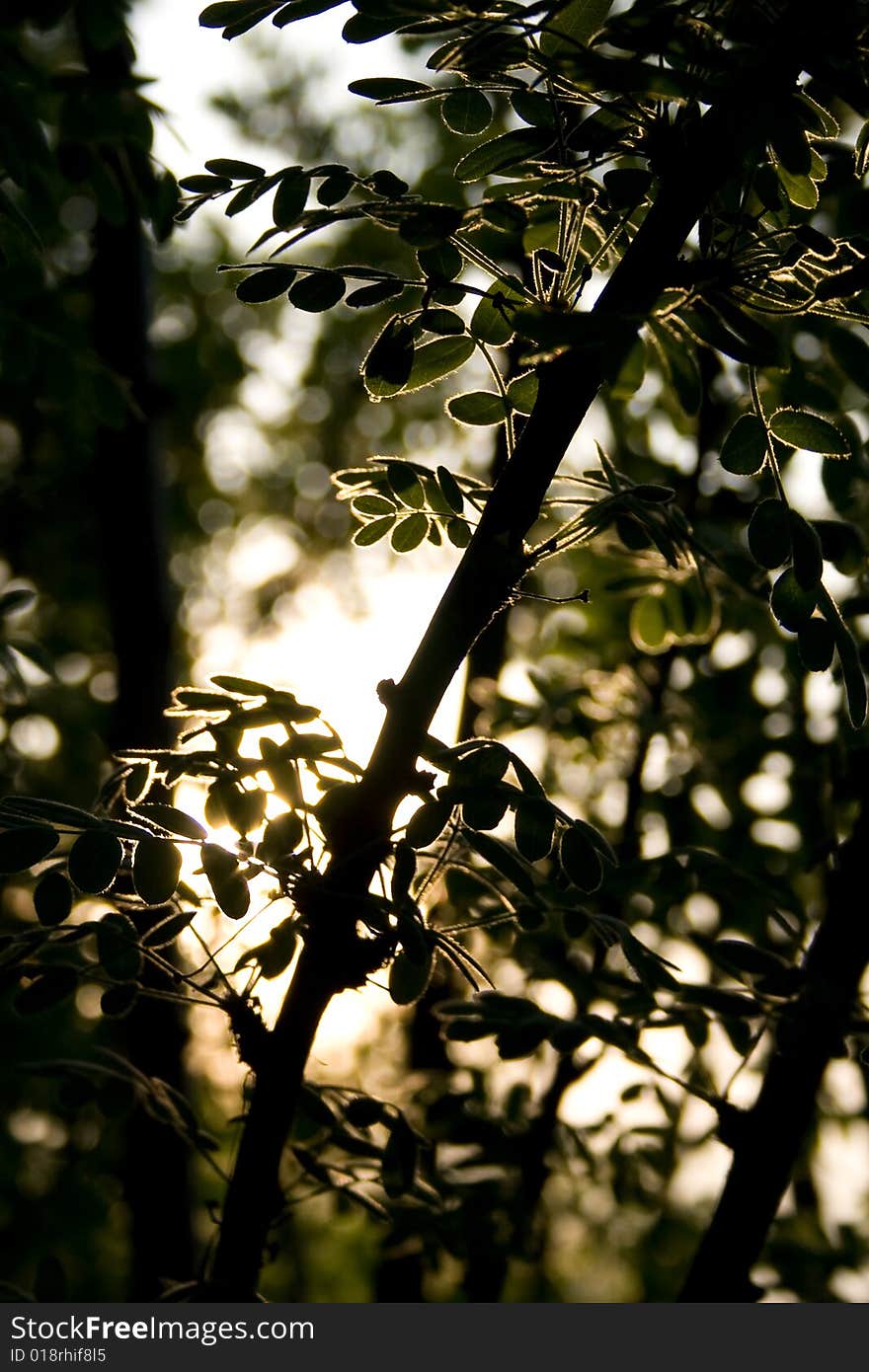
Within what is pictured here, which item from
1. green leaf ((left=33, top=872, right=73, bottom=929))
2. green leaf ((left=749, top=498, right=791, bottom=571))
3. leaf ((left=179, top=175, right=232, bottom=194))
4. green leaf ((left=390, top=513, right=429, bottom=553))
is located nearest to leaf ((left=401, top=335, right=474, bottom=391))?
green leaf ((left=390, top=513, right=429, bottom=553))

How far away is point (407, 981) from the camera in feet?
4.53

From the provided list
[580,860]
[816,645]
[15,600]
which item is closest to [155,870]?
[580,860]

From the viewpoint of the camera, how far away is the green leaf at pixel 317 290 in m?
1.35

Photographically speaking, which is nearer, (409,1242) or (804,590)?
(804,590)

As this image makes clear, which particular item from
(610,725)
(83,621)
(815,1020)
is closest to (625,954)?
(815,1020)

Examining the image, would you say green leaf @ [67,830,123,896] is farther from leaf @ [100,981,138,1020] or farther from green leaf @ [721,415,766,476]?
green leaf @ [721,415,766,476]

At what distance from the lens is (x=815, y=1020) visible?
185cm

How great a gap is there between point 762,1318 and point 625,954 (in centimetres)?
73

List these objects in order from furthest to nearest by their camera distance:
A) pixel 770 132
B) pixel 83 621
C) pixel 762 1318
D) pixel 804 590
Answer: pixel 83 621, pixel 762 1318, pixel 804 590, pixel 770 132

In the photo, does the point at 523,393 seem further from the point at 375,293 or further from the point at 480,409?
the point at 375,293

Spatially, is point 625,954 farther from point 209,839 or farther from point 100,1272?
point 100,1272

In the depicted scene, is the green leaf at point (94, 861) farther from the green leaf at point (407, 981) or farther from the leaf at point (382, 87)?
the leaf at point (382, 87)

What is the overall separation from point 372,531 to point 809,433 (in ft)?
2.03

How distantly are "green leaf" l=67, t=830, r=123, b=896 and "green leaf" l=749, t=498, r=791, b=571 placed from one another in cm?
86
